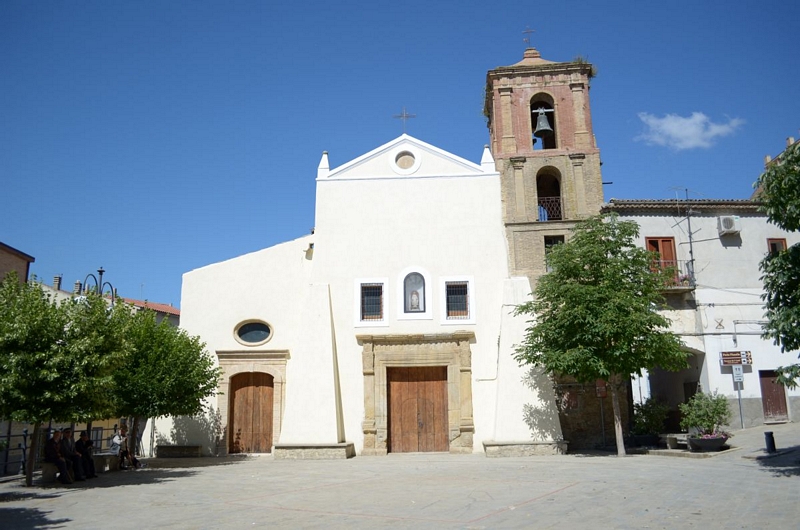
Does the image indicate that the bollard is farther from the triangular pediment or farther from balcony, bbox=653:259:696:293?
the triangular pediment

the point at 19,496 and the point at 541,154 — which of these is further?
the point at 541,154

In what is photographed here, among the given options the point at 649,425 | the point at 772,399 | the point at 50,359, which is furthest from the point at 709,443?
the point at 50,359

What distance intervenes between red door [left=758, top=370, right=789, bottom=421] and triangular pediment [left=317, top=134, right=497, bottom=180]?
1175cm

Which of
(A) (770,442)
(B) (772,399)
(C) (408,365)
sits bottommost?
(A) (770,442)

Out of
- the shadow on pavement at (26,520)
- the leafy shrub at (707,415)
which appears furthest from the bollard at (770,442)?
the shadow on pavement at (26,520)

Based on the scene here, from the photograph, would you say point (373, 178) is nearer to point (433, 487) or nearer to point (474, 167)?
point (474, 167)

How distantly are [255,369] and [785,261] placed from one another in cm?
1603

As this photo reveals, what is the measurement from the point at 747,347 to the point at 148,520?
20443mm

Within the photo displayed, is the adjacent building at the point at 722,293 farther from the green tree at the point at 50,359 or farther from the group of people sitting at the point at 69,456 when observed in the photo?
the group of people sitting at the point at 69,456

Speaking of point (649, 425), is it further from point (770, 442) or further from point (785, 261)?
point (785, 261)

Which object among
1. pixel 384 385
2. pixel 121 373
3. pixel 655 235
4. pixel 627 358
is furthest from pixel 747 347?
pixel 121 373

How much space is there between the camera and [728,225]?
23.2 metres

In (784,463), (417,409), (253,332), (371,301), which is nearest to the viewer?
(784,463)

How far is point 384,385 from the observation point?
21.0 metres
